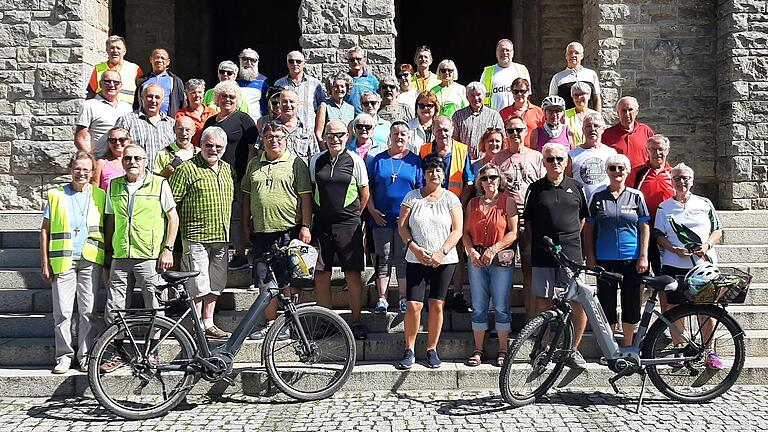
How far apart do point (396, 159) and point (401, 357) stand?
1577 millimetres

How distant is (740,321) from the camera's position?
623cm

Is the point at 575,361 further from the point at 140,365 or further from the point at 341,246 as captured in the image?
the point at 140,365

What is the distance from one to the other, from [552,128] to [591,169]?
56cm

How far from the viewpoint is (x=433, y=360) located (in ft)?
18.3

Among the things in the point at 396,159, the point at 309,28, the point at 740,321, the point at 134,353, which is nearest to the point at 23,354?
the point at 134,353

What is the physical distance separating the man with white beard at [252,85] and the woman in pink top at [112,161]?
1.54 m

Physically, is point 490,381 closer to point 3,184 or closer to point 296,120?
point 296,120

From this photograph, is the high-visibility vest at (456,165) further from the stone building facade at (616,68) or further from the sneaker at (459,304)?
the stone building facade at (616,68)

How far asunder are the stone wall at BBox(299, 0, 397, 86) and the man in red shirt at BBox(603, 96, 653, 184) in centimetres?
345

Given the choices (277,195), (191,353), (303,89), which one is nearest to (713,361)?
(277,195)

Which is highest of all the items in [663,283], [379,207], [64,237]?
[379,207]

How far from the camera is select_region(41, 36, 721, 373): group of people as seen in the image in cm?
552

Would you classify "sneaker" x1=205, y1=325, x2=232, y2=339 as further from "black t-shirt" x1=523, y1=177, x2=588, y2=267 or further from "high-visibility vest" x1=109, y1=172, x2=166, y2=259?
"black t-shirt" x1=523, y1=177, x2=588, y2=267

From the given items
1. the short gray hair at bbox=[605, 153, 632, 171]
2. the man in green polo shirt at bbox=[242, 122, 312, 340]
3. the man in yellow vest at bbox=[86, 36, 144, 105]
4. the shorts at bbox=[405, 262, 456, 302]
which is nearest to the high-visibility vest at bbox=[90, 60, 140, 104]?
the man in yellow vest at bbox=[86, 36, 144, 105]
